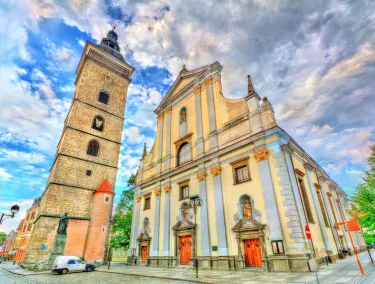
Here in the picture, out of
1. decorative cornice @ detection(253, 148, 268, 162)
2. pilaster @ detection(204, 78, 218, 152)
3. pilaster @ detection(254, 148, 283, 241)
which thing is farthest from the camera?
pilaster @ detection(204, 78, 218, 152)

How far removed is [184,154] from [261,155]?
8668 mm

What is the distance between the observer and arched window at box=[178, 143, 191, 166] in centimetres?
2030

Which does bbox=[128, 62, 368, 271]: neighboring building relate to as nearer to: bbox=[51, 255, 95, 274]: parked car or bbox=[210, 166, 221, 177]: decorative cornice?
bbox=[210, 166, 221, 177]: decorative cornice

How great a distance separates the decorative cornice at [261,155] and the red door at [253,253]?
5177 millimetres

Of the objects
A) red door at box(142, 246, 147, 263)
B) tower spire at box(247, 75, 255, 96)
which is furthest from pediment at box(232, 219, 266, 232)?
red door at box(142, 246, 147, 263)

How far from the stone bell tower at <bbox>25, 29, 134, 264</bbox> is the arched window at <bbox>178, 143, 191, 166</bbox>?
38.6 ft

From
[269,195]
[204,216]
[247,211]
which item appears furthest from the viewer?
[204,216]

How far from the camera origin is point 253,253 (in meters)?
12.9

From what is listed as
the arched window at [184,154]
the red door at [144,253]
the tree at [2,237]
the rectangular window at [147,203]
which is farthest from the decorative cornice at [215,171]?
the tree at [2,237]

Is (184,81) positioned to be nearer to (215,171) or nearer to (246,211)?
(215,171)

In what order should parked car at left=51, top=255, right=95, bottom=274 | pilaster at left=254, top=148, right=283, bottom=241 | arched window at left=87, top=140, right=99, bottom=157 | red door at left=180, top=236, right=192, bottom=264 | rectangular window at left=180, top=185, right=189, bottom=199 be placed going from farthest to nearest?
1. arched window at left=87, top=140, right=99, bottom=157
2. rectangular window at left=180, top=185, right=189, bottom=199
3. red door at left=180, top=236, right=192, bottom=264
4. parked car at left=51, top=255, right=95, bottom=274
5. pilaster at left=254, top=148, right=283, bottom=241

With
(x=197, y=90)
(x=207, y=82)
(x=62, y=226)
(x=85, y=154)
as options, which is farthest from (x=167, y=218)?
(x=85, y=154)

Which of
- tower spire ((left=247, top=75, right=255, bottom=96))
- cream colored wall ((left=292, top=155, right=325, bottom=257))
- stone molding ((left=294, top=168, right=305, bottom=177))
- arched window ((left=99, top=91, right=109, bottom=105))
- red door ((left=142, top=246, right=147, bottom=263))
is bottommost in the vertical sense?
red door ((left=142, top=246, right=147, bottom=263))

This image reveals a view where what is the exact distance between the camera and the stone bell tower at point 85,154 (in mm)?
22203
